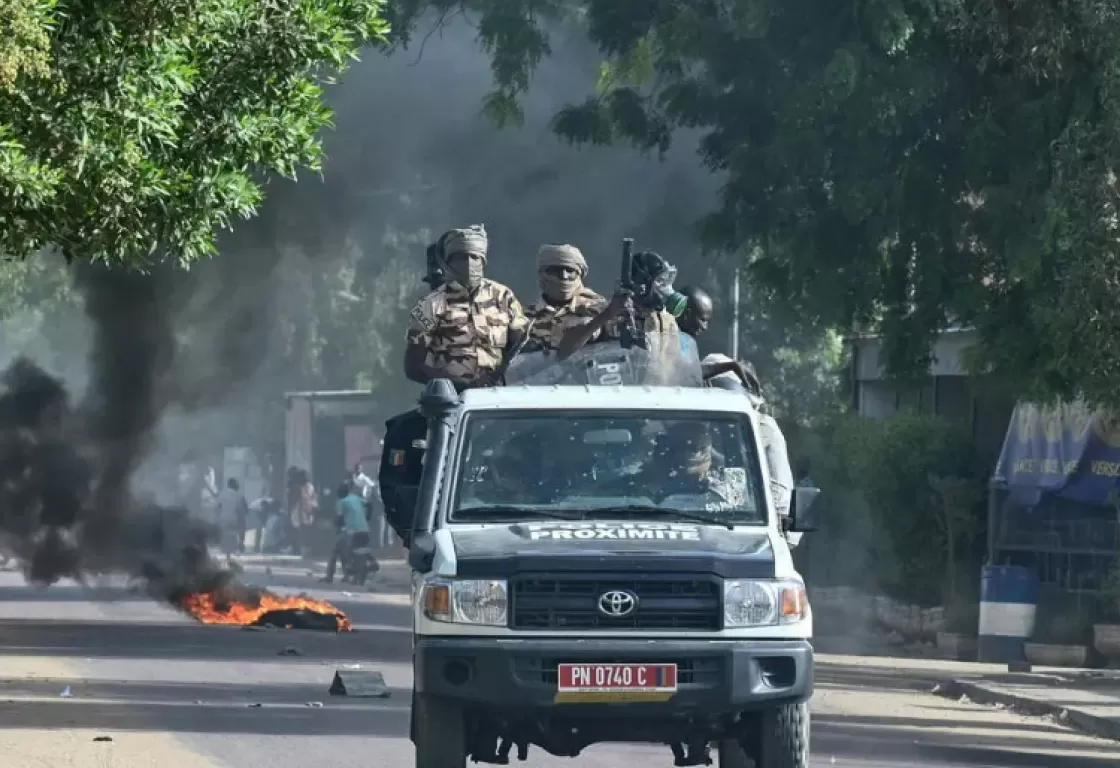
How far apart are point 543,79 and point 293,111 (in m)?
21.7

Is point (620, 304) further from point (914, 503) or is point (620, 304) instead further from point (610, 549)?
point (914, 503)

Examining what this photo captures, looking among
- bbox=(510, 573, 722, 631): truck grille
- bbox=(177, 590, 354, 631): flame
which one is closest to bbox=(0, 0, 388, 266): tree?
bbox=(510, 573, 722, 631): truck grille

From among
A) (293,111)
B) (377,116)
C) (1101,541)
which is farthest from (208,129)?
(377,116)

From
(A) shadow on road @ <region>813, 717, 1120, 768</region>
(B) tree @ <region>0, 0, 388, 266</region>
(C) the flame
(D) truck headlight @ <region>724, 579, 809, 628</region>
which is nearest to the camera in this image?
(D) truck headlight @ <region>724, 579, 809, 628</region>

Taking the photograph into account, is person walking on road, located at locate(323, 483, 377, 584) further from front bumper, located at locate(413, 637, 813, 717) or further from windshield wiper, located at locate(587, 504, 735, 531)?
front bumper, located at locate(413, 637, 813, 717)

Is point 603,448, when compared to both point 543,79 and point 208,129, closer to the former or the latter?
point 208,129

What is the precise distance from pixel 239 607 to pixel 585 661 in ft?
53.3

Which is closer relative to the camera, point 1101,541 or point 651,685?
point 651,685

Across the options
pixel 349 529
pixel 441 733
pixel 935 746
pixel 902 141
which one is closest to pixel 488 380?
pixel 441 733

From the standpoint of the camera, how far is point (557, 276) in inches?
434

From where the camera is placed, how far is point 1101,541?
2195 cm

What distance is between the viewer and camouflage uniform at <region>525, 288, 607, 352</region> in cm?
1088

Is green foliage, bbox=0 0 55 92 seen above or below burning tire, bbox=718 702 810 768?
above

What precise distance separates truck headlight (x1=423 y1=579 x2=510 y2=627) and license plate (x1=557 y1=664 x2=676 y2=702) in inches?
12.6
